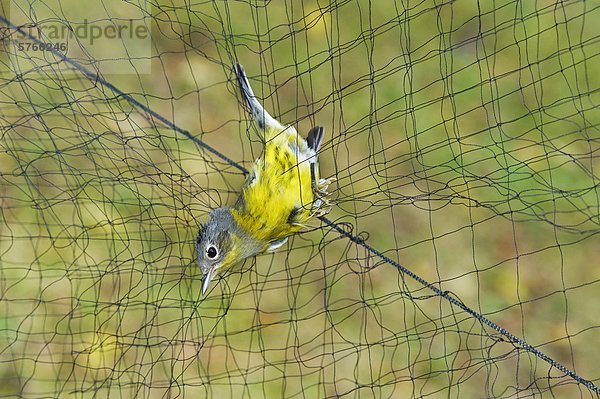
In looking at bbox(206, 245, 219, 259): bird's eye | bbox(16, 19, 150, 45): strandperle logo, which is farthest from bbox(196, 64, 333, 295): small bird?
bbox(16, 19, 150, 45): strandperle logo

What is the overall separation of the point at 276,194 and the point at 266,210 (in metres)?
0.05

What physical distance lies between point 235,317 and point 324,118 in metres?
1.06

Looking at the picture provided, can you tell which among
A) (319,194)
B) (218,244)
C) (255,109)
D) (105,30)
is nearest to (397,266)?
(319,194)

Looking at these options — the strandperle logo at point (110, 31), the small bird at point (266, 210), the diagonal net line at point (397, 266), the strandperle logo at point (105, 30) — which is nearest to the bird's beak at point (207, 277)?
the small bird at point (266, 210)

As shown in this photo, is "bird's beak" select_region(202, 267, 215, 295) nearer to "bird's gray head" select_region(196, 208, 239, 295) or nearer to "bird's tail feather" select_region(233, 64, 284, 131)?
"bird's gray head" select_region(196, 208, 239, 295)

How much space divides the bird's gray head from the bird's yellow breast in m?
0.03

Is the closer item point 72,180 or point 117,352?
point 117,352

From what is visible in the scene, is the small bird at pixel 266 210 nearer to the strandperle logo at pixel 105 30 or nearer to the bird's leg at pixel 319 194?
the bird's leg at pixel 319 194

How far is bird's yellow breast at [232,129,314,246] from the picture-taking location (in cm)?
187

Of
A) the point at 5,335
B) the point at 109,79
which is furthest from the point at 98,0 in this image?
the point at 5,335

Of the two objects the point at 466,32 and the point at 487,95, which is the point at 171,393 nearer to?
the point at 487,95

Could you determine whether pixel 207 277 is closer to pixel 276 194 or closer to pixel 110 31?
pixel 276 194

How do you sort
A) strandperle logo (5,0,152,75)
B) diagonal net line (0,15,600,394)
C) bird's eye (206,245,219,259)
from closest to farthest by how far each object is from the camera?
1. diagonal net line (0,15,600,394)
2. bird's eye (206,245,219,259)
3. strandperle logo (5,0,152,75)

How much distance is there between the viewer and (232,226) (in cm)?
188
